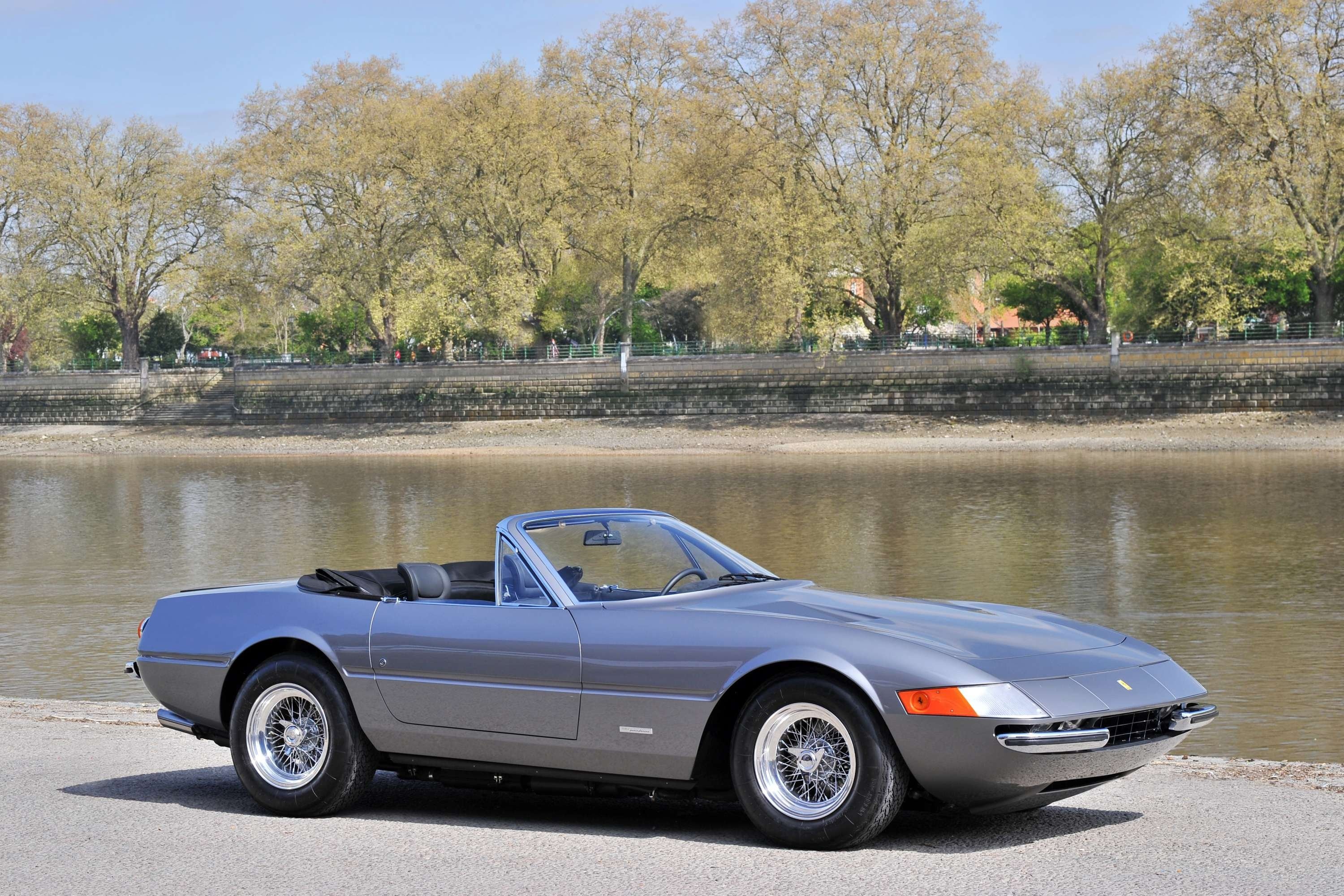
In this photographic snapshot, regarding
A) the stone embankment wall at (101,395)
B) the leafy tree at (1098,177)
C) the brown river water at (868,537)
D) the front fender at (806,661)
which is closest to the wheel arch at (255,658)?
the front fender at (806,661)

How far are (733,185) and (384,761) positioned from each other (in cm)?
5001

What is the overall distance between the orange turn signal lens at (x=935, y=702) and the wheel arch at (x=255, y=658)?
8.81 ft

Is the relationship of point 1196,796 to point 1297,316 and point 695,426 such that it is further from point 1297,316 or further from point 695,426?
point 1297,316

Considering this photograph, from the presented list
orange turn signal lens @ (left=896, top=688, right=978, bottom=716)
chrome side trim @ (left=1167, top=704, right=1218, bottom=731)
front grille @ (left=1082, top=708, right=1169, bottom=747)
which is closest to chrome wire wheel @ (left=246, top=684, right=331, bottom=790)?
orange turn signal lens @ (left=896, top=688, right=978, bottom=716)

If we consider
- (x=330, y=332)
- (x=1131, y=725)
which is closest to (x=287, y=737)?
(x=1131, y=725)

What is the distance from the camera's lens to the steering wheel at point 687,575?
6332 millimetres

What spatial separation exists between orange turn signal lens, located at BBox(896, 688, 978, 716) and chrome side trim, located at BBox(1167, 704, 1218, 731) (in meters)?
0.97

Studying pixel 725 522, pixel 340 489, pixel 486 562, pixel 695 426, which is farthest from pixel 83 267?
pixel 486 562

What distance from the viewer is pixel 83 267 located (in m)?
69.1

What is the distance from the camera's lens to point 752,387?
57.0 meters

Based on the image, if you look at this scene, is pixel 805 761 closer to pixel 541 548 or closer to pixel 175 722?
pixel 541 548

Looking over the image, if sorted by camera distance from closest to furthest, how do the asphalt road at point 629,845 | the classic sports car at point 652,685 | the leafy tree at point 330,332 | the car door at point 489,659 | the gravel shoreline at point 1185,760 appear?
the asphalt road at point 629,845 → the classic sports car at point 652,685 → the car door at point 489,659 → the gravel shoreline at point 1185,760 → the leafy tree at point 330,332

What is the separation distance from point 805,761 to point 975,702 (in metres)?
0.71

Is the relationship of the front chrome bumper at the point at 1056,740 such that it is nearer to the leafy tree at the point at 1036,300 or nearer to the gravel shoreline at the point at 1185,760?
the gravel shoreline at the point at 1185,760
